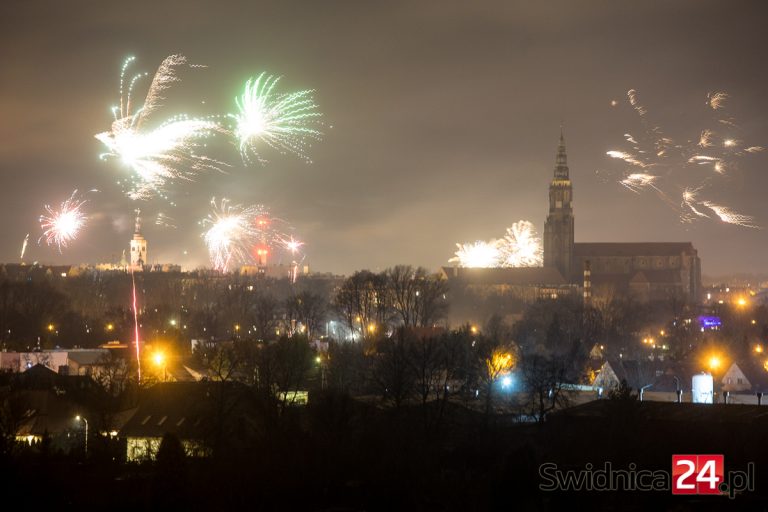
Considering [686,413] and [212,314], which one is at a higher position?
[212,314]

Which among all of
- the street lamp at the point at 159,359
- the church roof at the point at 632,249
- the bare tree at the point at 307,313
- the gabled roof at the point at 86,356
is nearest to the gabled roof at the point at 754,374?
the street lamp at the point at 159,359

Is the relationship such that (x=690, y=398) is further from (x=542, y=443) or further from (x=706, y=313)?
(x=706, y=313)

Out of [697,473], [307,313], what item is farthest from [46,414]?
[307,313]

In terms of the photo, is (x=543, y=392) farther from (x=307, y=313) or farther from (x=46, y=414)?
(x=307, y=313)

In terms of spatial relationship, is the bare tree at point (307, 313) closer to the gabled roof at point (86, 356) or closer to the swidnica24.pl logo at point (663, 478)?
the gabled roof at point (86, 356)

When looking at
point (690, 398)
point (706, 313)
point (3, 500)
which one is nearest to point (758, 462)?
point (3, 500)
